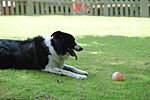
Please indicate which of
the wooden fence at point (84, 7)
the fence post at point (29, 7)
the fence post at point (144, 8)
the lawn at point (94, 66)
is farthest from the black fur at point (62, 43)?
the fence post at point (144, 8)

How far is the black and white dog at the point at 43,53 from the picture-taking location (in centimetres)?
710

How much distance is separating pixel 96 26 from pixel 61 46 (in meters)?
8.24

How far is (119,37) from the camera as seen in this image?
1263cm

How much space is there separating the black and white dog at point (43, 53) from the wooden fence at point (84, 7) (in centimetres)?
1105

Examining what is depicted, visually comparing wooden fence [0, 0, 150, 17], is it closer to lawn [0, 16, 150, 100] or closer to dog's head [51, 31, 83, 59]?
lawn [0, 16, 150, 100]

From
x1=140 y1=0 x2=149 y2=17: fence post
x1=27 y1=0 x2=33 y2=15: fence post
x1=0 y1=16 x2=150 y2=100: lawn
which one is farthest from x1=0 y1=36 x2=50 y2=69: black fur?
x1=140 y1=0 x2=149 y2=17: fence post

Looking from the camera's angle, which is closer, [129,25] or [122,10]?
[129,25]

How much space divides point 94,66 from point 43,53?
121 cm

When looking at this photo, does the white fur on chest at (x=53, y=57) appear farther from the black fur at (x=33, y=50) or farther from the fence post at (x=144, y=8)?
the fence post at (x=144, y=8)

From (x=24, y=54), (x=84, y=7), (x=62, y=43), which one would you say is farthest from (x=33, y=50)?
(x=84, y=7)

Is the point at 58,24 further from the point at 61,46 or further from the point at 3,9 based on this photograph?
the point at 61,46

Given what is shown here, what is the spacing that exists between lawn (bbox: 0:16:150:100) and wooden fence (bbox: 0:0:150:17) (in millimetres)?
2694

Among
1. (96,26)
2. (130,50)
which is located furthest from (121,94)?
(96,26)

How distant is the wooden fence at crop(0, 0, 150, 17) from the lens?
61.0 ft
